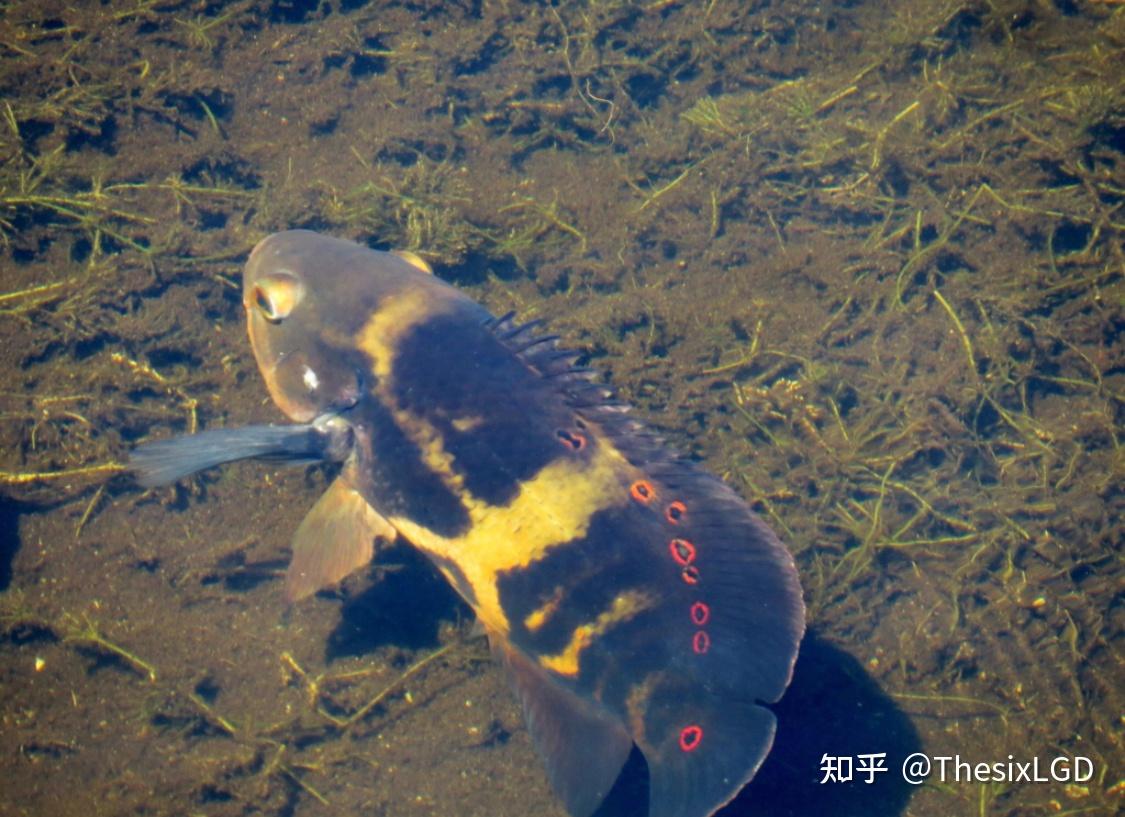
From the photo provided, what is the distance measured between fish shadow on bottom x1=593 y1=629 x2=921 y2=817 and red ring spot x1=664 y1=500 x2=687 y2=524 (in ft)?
5.69

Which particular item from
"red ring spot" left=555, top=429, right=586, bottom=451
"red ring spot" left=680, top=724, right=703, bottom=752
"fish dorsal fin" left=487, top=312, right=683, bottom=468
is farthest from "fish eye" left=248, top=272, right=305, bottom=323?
"red ring spot" left=680, top=724, right=703, bottom=752

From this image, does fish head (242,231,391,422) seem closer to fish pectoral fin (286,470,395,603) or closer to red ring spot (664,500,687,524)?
fish pectoral fin (286,470,395,603)

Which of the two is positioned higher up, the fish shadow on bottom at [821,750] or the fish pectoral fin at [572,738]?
the fish pectoral fin at [572,738]

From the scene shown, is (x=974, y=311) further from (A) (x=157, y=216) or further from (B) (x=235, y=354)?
(A) (x=157, y=216)

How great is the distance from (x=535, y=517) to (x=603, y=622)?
579 millimetres

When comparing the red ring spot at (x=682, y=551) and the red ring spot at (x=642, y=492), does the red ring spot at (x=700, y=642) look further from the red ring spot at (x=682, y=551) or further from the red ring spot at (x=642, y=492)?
the red ring spot at (x=642, y=492)

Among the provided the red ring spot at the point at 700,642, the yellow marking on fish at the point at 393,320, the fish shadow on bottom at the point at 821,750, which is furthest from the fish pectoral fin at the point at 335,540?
the fish shadow on bottom at the point at 821,750

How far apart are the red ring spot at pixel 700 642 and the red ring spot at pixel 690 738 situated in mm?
326

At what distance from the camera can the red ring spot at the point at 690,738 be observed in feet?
10.7

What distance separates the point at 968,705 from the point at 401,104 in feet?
21.7

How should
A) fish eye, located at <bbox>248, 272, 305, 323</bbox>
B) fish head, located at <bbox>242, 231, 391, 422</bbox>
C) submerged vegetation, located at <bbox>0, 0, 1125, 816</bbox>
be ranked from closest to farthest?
fish head, located at <bbox>242, 231, 391, 422</bbox>
fish eye, located at <bbox>248, 272, 305, 323</bbox>
submerged vegetation, located at <bbox>0, 0, 1125, 816</bbox>

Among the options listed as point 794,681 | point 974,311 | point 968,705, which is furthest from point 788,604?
point 974,311

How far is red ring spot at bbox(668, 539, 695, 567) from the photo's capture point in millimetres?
3387

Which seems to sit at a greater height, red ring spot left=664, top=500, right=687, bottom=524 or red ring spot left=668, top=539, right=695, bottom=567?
red ring spot left=664, top=500, right=687, bottom=524
